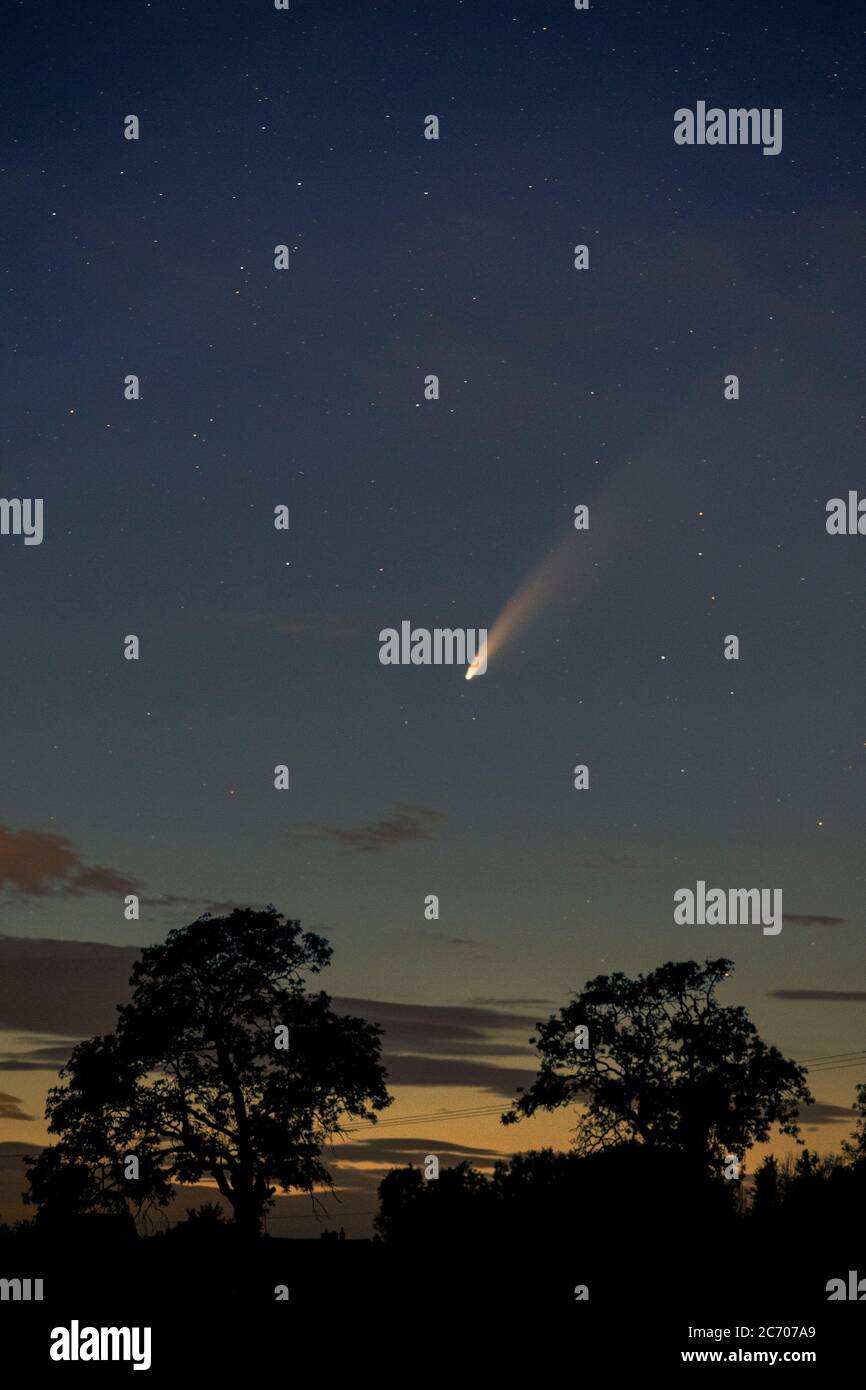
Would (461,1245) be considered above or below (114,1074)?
below

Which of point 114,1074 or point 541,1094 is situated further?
point 541,1094

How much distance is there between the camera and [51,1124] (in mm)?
43438

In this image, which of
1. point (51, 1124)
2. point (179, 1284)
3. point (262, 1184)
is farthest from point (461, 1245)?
point (51, 1124)
